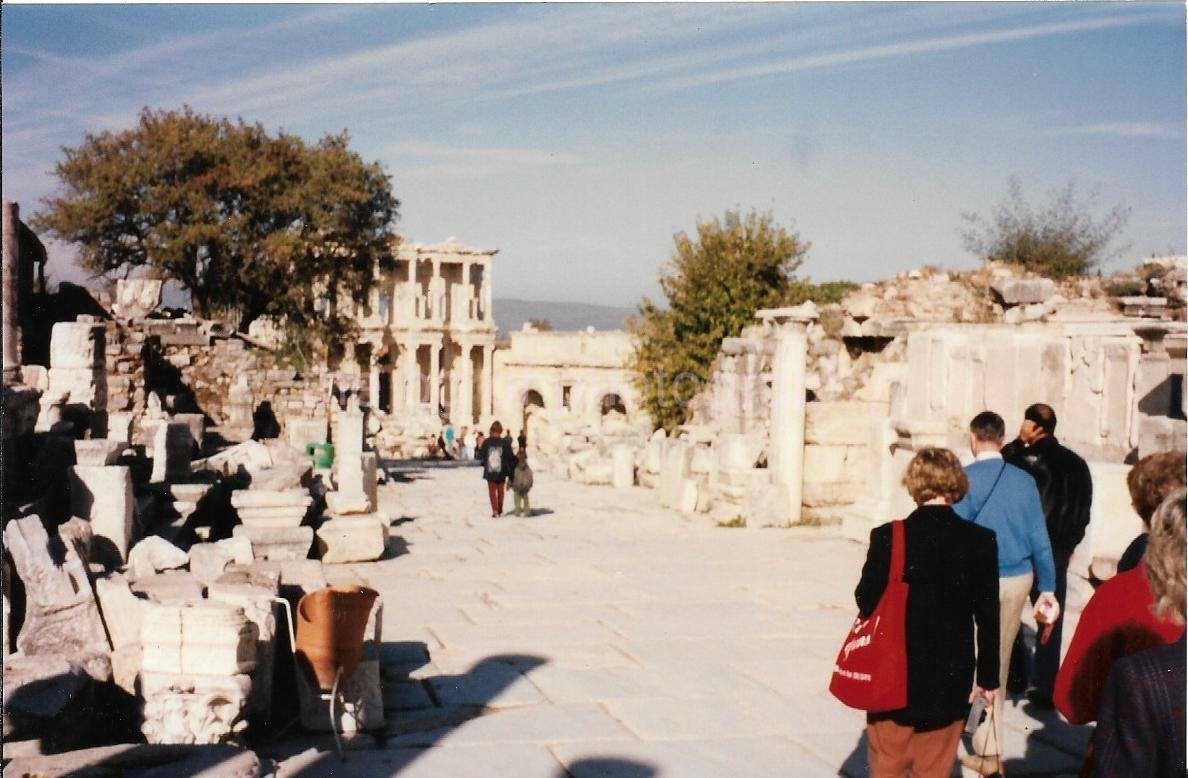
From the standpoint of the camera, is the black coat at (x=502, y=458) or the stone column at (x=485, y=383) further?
the stone column at (x=485, y=383)

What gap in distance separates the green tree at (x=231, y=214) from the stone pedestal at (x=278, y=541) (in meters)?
22.0

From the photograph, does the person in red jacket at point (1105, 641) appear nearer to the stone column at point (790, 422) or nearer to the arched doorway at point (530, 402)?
the stone column at point (790, 422)

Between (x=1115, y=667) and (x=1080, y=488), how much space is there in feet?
12.1

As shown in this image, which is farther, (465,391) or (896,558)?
(465,391)

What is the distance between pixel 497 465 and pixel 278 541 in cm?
567

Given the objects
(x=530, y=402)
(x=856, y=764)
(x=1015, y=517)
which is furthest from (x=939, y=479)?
(x=530, y=402)

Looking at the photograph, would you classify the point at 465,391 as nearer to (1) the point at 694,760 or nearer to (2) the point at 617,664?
(2) the point at 617,664

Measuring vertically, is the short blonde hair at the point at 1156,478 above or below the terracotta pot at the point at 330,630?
above

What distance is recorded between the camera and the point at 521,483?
15.2 metres

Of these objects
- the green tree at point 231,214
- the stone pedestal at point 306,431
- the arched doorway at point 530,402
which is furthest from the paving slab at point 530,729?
the arched doorway at point 530,402

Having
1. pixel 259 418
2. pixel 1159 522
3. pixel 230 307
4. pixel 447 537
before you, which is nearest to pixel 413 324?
pixel 230 307

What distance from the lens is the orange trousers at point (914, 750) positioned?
151 inches

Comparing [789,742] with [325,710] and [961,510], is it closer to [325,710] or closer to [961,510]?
[961,510]

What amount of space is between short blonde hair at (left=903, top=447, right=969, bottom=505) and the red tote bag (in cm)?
22
